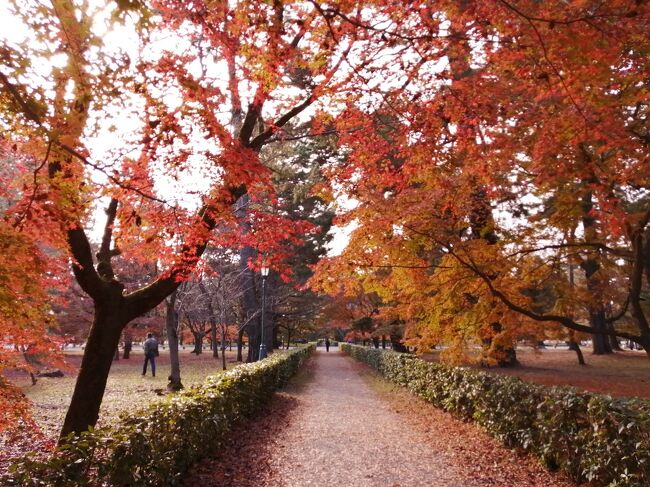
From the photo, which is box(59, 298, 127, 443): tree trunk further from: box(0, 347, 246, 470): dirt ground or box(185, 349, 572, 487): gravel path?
box(185, 349, 572, 487): gravel path

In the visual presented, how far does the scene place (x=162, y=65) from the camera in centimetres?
555

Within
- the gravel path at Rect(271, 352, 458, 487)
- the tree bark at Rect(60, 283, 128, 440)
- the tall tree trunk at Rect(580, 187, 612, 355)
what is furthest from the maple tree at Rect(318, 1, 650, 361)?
the tree bark at Rect(60, 283, 128, 440)

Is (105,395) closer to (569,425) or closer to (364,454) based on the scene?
(364,454)

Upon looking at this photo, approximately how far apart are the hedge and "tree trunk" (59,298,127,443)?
0.74m

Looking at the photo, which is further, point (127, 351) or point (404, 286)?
point (127, 351)

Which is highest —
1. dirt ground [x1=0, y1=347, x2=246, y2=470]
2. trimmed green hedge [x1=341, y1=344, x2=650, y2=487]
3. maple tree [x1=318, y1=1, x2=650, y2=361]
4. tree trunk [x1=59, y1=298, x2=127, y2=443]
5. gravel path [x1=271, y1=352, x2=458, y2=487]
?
maple tree [x1=318, y1=1, x2=650, y2=361]

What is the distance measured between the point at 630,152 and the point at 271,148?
18.3 m

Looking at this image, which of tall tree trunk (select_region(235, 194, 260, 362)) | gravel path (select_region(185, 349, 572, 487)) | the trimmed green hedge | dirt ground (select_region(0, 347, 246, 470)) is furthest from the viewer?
tall tree trunk (select_region(235, 194, 260, 362))

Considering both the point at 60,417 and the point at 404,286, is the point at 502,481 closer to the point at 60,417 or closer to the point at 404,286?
the point at 404,286

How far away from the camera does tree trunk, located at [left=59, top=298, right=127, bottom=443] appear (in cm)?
602

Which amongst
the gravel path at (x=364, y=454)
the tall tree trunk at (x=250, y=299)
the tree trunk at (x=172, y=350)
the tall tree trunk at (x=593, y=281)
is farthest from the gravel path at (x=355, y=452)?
the tall tree trunk at (x=250, y=299)

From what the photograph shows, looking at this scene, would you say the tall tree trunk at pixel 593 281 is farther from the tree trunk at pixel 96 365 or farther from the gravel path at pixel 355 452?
the tree trunk at pixel 96 365

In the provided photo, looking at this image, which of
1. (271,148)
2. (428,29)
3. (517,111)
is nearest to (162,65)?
(428,29)

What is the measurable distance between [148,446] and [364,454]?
3803mm
